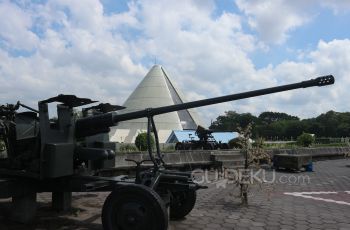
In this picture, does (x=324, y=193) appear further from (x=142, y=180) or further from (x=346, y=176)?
(x=142, y=180)

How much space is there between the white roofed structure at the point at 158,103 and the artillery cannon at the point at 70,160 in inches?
2172

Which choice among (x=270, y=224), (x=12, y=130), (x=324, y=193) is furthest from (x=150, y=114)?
(x=324, y=193)

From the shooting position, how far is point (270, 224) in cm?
695

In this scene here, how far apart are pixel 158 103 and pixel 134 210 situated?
71964 mm

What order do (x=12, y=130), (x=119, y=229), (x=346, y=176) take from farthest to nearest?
(x=346, y=176) < (x=12, y=130) < (x=119, y=229)

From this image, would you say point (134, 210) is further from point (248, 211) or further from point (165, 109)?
point (248, 211)

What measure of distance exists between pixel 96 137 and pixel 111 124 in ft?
4.07

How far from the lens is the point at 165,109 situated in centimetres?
638

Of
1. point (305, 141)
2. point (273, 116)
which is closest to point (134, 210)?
point (305, 141)

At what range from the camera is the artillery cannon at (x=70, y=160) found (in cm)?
597

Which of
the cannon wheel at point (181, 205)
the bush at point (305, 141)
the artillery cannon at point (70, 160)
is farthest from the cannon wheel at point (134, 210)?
the bush at point (305, 141)

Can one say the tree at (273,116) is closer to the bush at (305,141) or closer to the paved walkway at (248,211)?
the bush at (305,141)

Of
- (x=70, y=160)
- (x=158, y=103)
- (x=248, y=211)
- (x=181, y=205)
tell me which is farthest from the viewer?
(x=158, y=103)

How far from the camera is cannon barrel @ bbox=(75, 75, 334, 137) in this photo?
6.09 m
